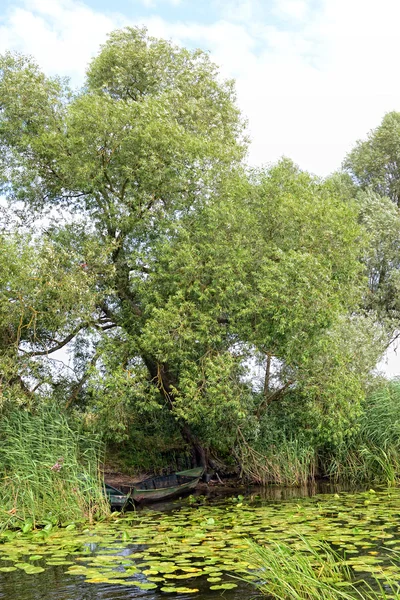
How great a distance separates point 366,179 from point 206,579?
36616 mm

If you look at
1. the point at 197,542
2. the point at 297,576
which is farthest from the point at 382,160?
the point at 297,576

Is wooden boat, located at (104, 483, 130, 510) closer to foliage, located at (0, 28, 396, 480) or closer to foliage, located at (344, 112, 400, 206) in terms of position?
foliage, located at (0, 28, 396, 480)

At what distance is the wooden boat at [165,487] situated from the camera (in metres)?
15.9

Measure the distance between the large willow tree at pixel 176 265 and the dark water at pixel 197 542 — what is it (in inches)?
136

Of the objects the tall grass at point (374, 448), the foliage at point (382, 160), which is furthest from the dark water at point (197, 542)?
the foliage at point (382, 160)

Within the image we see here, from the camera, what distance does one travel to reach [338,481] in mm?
18609

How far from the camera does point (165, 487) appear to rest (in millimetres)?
17172

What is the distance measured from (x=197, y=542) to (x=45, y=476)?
4.50 metres

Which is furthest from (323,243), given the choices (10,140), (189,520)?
(10,140)

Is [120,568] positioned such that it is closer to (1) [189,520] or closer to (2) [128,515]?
(1) [189,520]

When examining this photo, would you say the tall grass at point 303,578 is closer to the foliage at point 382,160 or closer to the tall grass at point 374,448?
the tall grass at point 374,448

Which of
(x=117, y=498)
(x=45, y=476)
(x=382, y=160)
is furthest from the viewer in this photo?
(x=382, y=160)

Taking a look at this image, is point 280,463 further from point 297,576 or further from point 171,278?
point 297,576

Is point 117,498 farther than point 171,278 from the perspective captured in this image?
No
